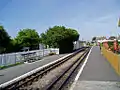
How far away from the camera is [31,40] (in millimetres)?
67375

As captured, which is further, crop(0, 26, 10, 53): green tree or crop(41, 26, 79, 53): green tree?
crop(41, 26, 79, 53): green tree

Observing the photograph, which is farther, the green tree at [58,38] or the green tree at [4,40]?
the green tree at [58,38]

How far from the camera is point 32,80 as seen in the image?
518 inches

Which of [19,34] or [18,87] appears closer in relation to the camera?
[18,87]

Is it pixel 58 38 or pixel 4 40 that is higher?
pixel 58 38

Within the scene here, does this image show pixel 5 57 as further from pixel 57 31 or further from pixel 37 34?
pixel 37 34

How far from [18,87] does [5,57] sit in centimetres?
997

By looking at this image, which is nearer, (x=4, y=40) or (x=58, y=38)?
(x=4, y=40)

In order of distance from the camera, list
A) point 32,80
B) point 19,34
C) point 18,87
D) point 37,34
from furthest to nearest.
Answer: point 37,34, point 19,34, point 32,80, point 18,87

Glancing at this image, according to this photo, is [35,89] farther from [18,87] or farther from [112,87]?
[112,87]

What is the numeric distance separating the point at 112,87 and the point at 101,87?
51 cm

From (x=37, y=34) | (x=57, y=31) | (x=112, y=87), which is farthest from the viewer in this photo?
(x=37, y=34)

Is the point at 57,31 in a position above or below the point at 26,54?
above

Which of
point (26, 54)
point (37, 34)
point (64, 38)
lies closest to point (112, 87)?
point (26, 54)
